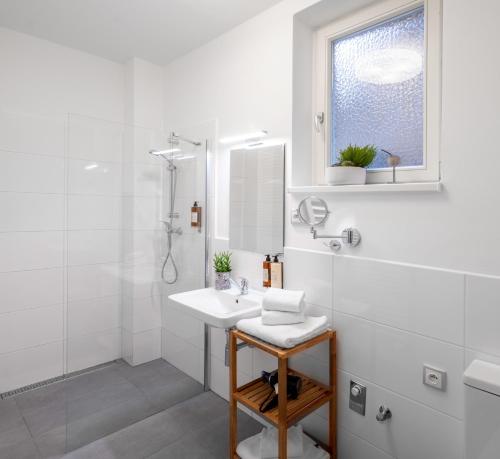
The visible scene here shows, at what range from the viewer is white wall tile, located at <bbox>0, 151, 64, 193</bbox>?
92.6 inches

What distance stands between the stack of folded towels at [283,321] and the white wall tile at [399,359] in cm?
16

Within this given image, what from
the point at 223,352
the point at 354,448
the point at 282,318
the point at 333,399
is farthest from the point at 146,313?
the point at 354,448

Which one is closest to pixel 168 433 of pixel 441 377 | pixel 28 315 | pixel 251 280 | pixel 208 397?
pixel 208 397

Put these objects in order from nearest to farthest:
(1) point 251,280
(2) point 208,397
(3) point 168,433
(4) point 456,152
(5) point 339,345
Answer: (4) point 456,152 < (5) point 339,345 < (3) point 168,433 < (1) point 251,280 < (2) point 208,397

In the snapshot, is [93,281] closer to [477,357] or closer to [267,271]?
[267,271]

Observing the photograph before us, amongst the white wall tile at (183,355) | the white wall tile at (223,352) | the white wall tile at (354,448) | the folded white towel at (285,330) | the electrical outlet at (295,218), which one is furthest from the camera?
the white wall tile at (183,355)

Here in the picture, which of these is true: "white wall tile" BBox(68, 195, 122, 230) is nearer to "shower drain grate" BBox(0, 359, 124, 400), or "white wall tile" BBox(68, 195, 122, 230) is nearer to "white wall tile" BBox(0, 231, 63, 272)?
"white wall tile" BBox(0, 231, 63, 272)

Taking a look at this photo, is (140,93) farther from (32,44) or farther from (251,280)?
(251,280)

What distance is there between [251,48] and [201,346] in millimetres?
2074

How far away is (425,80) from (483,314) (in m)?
1.03

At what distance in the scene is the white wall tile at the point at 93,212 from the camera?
98.0 inches

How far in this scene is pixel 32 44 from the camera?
2.51 metres

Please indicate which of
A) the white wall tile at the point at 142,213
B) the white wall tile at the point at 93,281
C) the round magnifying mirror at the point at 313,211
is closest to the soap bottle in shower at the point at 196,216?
the white wall tile at the point at 142,213

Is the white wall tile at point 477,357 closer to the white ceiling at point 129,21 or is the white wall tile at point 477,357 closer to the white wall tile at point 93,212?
the white ceiling at point 129,21
